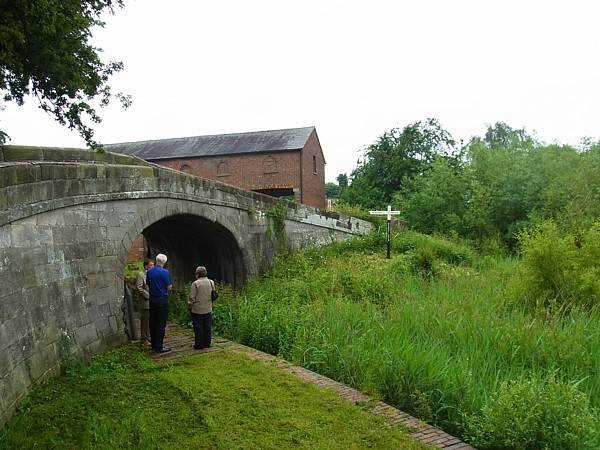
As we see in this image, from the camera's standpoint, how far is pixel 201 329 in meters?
7.62

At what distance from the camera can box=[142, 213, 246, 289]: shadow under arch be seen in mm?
11570

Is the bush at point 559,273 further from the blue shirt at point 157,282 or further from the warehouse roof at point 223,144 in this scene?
the warehouse roof at point 223,144

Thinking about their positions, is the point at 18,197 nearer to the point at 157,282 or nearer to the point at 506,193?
the point at 157,282

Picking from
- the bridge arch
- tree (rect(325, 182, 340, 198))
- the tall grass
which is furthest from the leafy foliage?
tree (rect(325, 182, 340, 198))

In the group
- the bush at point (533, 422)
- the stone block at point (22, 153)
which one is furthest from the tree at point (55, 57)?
the bush at point (533, 422)

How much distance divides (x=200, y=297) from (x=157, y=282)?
25.5 inches

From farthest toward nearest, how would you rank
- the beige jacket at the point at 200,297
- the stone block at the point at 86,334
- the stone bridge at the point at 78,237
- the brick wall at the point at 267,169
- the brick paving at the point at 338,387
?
the brick wall at the point at 267,169 < the beige jacket at the point at 200,297 < the stone block at the point at 86,334 < the stone bridge at the point at 78,237 < the brick paving at the point at 338,387

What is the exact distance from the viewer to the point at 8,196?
5.36 meters

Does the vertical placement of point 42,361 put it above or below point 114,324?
above

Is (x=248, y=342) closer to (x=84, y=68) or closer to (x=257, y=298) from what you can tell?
(x=257, y=298)

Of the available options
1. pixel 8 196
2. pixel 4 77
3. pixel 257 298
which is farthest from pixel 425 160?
pixel 8 196

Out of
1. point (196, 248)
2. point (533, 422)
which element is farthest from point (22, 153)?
point (533, 422)

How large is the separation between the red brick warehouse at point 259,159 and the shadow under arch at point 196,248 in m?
14.3

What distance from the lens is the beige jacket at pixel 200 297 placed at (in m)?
7.64
